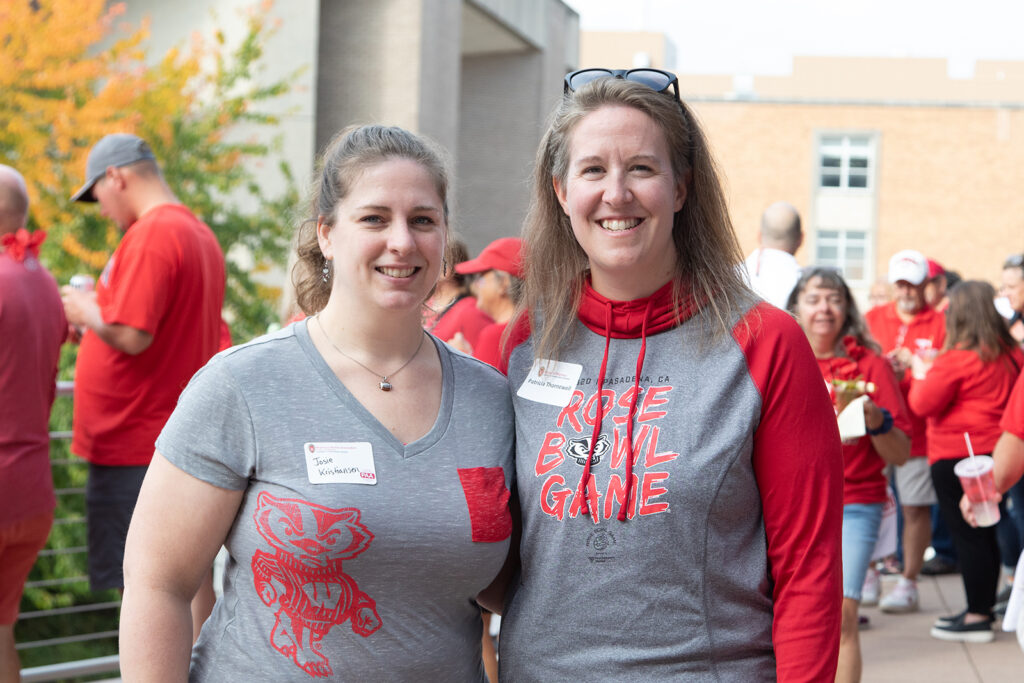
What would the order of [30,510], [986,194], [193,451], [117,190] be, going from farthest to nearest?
[986,194]
[117,190]
[30,510]
[193,451]

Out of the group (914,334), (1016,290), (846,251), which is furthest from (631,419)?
(846,251)

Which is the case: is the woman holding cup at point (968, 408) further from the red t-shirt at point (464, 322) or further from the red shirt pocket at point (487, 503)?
the red shirt pocket at point (487, 503)

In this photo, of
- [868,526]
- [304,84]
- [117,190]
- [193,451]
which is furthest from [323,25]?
[193,451]

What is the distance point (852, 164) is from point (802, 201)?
2259mm

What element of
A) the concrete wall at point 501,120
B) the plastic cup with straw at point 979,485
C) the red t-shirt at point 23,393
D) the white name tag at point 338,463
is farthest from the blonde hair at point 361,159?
the concrete wall at point 501,120

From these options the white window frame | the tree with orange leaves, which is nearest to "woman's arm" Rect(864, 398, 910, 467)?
the tree with orange leaves

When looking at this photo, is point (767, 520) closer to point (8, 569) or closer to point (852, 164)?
point (8, 569)

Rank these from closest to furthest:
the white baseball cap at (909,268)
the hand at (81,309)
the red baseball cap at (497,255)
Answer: the hand at (81,309) < the red baseball cap at (497,255) < the white baseball cap at (909,268)

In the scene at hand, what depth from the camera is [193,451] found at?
2.03 metres

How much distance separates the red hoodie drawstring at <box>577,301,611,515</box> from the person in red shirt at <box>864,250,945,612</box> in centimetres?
538

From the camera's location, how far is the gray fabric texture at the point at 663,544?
2035 millimetres

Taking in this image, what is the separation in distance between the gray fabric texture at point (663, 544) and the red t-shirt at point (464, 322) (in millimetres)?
3466

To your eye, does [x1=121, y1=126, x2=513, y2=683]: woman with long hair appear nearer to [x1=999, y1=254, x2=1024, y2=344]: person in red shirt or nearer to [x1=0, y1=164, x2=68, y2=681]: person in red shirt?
[x1=0, y1=164, x2=68, y2=681]: person in red shirt

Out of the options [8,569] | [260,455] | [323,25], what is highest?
[323,25]
